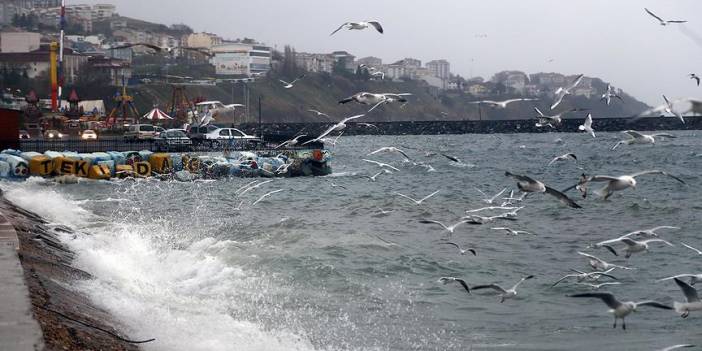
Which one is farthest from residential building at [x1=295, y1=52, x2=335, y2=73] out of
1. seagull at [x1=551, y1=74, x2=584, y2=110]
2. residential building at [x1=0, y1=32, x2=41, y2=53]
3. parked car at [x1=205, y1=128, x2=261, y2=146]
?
seagull at [x1=551, y1=74, x2=584, y2=110]

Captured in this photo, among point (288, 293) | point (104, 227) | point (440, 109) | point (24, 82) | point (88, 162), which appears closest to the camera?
point (288, 293)

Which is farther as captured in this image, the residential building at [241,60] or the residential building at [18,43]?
the residential building at [241,60]

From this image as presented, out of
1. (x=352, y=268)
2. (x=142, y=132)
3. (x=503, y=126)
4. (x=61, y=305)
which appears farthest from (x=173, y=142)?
(x=503, y=126)

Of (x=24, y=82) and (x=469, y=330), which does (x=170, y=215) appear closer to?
(x=469, y=330)

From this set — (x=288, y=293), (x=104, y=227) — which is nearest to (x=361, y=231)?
(x=104, y=227)

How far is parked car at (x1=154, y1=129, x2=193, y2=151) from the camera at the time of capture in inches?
1544

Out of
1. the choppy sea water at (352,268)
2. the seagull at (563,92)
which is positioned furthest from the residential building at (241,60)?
the seagull at (563,92)

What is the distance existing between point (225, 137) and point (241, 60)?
111 metres

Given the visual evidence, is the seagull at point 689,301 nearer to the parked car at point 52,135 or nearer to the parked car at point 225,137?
the parked car at point 225,137

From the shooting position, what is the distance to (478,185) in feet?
110

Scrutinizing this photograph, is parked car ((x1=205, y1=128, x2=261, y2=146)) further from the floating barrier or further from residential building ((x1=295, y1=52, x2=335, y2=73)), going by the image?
residential building ((x1=295, y1=52, x2=335, y2=73))

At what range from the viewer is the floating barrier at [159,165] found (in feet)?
104

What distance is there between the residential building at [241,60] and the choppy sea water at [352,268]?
115 m

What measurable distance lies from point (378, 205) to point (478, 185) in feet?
30.5
